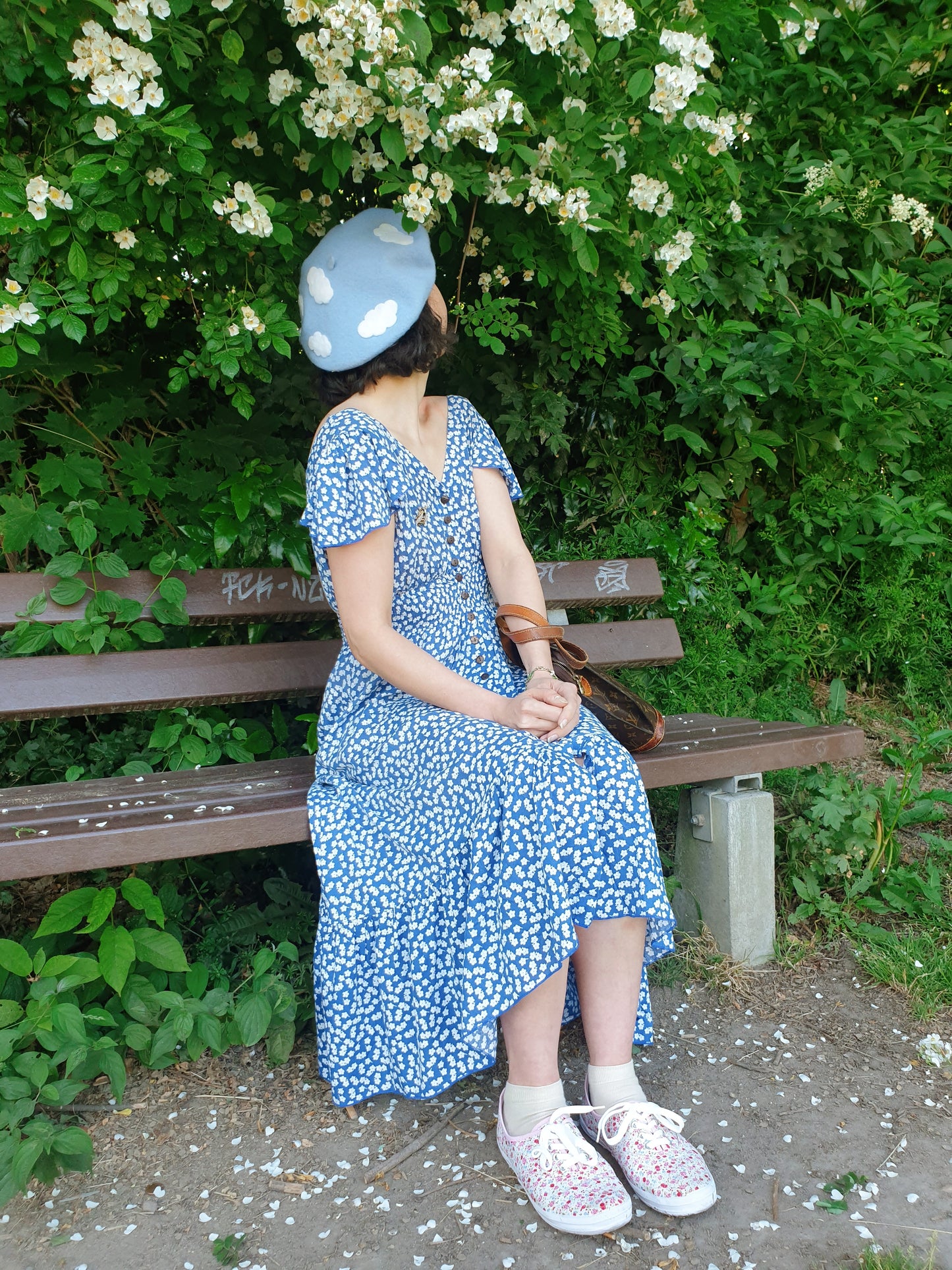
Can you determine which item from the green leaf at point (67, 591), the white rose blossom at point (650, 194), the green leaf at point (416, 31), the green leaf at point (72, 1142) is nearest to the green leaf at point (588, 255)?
the white rose blossom at point (650, 194)

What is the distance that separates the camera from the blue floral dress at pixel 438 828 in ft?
5.90

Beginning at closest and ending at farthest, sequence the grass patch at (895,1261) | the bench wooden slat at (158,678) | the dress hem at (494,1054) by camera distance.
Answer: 1. the grass patch at (895,1261)
2. the dress hem at (494,1054)
3. the bench wooden slat at (158,678)

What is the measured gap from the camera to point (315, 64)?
6.13 feet

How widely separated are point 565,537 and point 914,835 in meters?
1.46

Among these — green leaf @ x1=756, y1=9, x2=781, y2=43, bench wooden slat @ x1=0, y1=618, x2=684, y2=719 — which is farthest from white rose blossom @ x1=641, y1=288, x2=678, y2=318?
bench wooden slat @ x1=0, y1=618, x2=684, y2=719

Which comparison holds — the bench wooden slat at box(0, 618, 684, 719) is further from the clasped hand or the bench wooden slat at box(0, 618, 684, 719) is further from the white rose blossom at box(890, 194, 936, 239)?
the white rose blossom at box(890, 194, 936, 239)

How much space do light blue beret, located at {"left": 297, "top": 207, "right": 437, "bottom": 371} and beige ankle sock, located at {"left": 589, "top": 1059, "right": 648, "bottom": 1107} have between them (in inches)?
59.1

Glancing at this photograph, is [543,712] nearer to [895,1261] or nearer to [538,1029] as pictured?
[538,1029]

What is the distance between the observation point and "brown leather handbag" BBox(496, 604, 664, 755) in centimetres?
222

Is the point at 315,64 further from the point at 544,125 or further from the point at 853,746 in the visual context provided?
the point at 853,746

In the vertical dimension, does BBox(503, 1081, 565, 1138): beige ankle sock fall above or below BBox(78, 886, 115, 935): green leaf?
below

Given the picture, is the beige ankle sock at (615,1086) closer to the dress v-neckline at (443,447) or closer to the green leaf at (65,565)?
the dress v-neckline at (443,447)

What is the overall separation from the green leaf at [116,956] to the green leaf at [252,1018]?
0.79 ft

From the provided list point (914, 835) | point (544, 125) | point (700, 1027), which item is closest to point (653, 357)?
point (544, 125)
